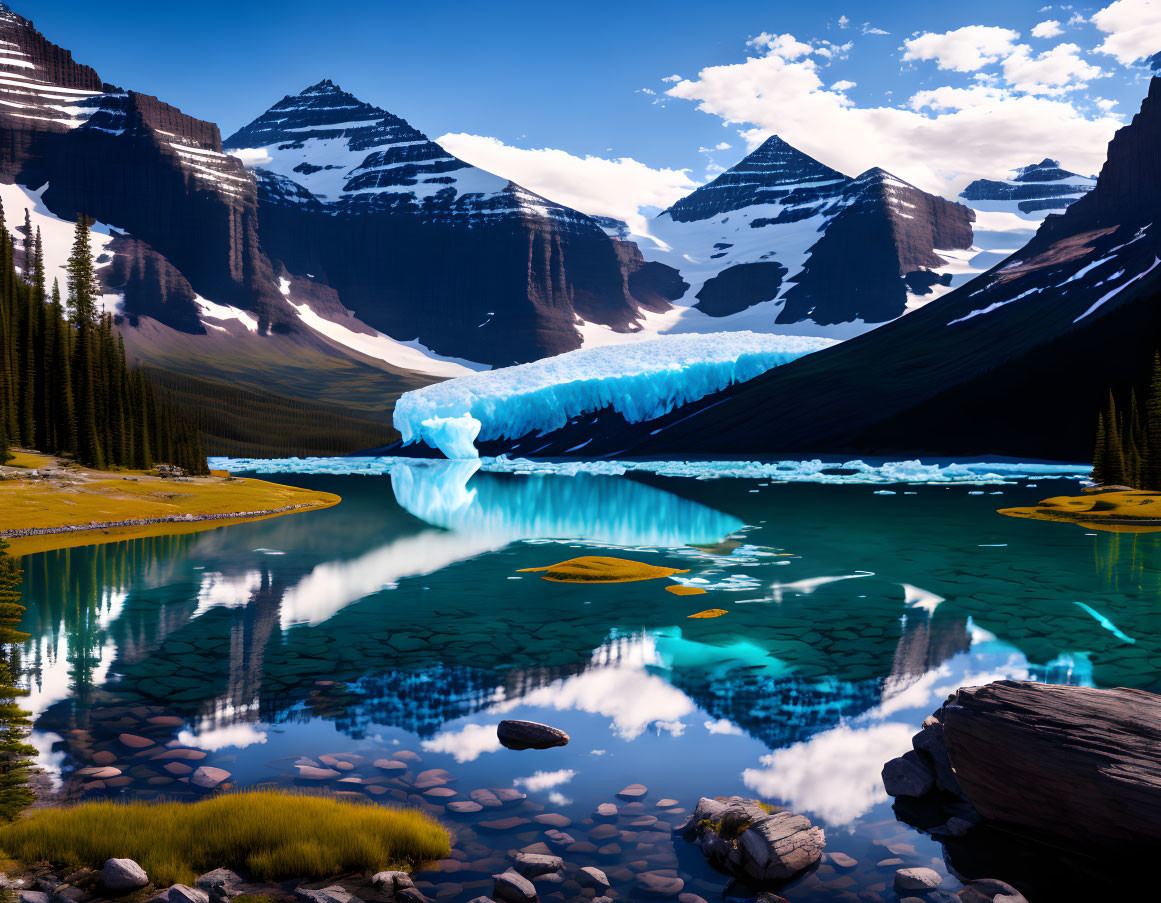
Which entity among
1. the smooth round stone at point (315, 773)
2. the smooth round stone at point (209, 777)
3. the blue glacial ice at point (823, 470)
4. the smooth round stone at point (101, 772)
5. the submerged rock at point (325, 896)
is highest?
the blue glacial ice at point (823, 470)

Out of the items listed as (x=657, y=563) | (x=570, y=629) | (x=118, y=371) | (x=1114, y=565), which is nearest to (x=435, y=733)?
(x=570, y=629)

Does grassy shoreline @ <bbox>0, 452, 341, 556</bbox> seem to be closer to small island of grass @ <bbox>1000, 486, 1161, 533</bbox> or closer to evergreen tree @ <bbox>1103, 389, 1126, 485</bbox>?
small island of grass @ <bbox>1000, 486, 1161, 533</bbox>

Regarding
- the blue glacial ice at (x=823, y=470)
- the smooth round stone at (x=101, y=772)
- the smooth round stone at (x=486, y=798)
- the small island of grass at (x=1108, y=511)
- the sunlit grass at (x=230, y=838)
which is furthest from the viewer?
the blue glacial ice at (x=823, y=470)

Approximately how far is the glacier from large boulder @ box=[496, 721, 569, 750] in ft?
499

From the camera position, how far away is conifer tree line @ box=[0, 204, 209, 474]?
240ft

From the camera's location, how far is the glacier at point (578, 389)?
169875 millimetres

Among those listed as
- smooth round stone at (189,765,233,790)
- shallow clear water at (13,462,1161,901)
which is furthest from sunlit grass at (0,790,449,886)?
smooth round stone at (189,765,233,790)

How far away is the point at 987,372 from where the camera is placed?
465 ft

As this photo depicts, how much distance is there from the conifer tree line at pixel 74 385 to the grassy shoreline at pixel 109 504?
6.36 meters

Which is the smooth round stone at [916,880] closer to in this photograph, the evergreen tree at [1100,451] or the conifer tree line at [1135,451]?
the conifer tree line at [1135,451]

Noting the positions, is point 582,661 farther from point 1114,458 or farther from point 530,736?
point 1114,458

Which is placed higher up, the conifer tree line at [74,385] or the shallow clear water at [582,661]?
the conifer tree line at [74,385]

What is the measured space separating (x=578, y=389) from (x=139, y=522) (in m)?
126

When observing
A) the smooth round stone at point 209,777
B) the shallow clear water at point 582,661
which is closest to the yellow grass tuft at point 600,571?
the shallow clear water at point 582,661
